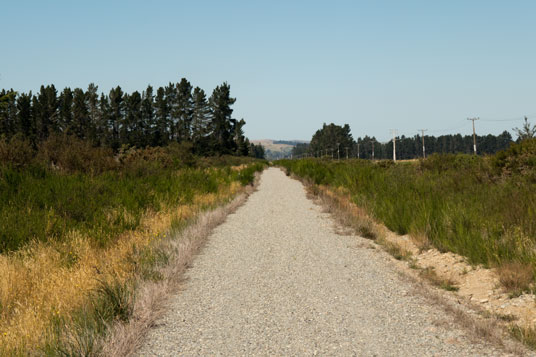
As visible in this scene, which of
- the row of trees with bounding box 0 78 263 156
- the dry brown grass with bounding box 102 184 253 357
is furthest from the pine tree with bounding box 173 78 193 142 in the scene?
the dry brown grass with bounding box 102 184 253 357

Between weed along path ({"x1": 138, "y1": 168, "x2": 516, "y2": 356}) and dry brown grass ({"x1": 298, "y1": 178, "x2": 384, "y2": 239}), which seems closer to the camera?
weed along path ({"x1": 138, "y1": 168, "x2": 516, "y2": 356})

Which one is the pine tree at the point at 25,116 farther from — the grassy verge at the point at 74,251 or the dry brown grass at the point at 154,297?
the dry brown grass at the point at 154,297

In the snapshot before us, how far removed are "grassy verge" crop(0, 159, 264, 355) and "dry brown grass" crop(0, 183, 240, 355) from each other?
1 centimetres

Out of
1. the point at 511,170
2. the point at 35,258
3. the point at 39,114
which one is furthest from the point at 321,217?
the point at 39,114

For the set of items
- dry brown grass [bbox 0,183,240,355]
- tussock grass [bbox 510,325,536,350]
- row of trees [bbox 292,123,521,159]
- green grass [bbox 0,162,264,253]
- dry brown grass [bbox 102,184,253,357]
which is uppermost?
row of trees [bbox 292,123,521,159]

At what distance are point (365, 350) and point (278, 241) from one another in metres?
5.63

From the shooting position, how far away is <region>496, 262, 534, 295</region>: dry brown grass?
192 inches

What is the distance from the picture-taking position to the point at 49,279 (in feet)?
17.6

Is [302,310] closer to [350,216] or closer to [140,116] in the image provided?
[350,216]

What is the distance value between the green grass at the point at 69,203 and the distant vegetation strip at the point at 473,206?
6.89 meters

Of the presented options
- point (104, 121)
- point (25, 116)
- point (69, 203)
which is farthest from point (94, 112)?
point (69, 203)

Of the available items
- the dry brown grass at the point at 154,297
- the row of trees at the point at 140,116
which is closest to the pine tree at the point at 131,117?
the row of trees at the point at 140,116

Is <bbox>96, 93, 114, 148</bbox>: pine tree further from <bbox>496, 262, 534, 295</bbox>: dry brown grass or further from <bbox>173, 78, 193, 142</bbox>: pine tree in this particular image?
<bbox>496, 262, 534, 295</bbox>: dry brown grass

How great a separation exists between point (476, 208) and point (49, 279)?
837 cm
